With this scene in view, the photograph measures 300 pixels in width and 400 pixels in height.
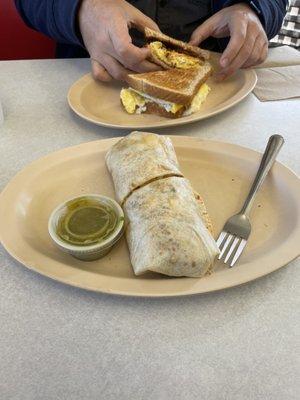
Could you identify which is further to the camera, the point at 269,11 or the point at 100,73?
the point at 269,11

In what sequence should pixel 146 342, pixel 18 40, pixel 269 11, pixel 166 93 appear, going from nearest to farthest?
pixel 146 342, pixel 166 93, pixel 269 11, pixel 18 40

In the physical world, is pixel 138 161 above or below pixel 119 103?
above

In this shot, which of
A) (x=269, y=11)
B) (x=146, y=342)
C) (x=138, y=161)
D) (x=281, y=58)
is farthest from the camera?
(x=281, y=58)

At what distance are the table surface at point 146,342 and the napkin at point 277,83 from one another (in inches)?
32.9

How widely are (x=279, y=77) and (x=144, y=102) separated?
0.57 m

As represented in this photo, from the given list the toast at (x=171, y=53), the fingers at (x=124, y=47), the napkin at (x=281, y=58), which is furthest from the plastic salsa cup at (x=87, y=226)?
the napkin at (x=281, y=58)

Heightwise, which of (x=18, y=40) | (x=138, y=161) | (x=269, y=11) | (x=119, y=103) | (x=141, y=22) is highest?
(x=269, y=11)

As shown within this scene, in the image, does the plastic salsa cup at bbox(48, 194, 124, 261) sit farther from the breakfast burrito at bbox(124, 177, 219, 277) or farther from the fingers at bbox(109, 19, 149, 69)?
the fingers at bbox(109, 19, 149, 69)

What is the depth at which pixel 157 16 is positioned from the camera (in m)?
1.80

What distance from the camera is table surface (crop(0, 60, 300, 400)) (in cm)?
63

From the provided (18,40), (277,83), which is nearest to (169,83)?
(277,83)

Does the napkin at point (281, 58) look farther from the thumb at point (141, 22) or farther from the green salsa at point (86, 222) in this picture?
the green salsa at point (86, 222)

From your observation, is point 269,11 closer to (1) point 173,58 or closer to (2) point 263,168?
(1) point 173,58

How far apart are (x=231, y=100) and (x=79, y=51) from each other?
2.93 ft
